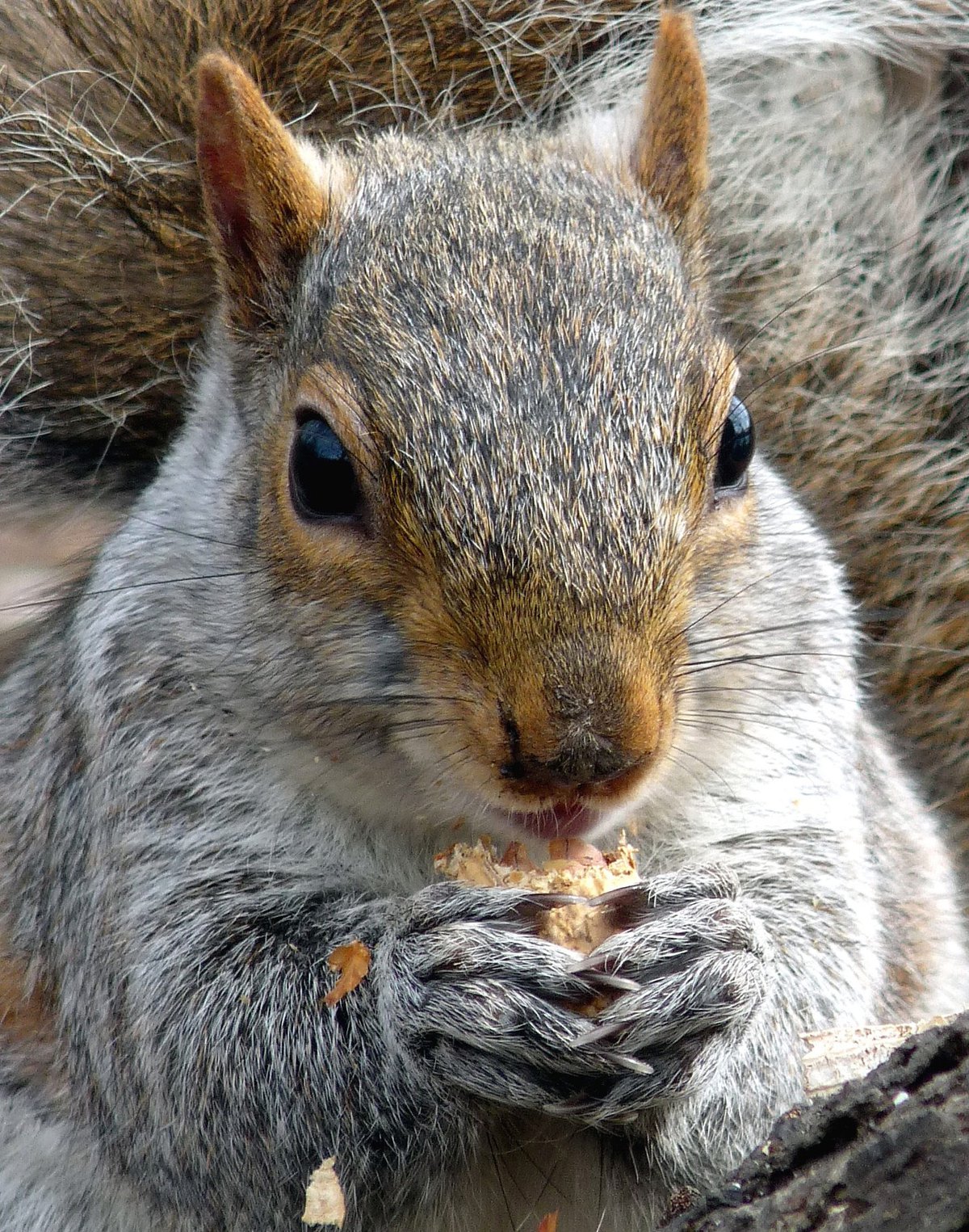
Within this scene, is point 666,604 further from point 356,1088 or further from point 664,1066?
point 356,1088

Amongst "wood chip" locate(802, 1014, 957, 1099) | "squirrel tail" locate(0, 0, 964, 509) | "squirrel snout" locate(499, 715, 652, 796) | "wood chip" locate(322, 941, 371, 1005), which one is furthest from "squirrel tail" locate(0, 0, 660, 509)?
"wood chip" locate(802, 1014, 957, 1099)

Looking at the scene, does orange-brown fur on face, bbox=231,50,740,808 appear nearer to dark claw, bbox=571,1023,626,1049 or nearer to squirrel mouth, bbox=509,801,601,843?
squirrel mouth, bbox=509,801,601,843

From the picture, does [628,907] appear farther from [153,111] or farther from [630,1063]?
[153,111]

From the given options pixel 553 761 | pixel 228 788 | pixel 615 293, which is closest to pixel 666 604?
pixel 553 761

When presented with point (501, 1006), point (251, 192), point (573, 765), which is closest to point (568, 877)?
point (501, 1006)

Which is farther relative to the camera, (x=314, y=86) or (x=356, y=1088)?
(x=314, y=86)

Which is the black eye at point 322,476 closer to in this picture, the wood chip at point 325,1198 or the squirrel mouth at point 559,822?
the squirrel mouth at point 559,822
